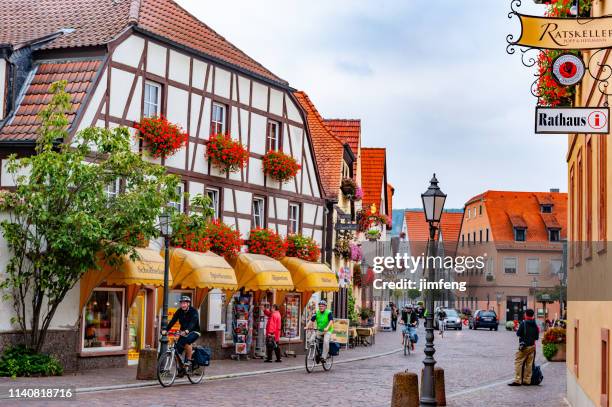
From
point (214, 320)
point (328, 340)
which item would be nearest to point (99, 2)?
point (214, 320)

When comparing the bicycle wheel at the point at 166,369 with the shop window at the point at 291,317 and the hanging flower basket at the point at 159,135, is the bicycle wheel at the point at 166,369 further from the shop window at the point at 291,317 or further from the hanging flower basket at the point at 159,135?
the shop window at the point at 291,317

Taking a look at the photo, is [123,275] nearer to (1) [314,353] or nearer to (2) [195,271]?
(2) [195,271]

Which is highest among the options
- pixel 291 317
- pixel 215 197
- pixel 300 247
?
pixel 215 197

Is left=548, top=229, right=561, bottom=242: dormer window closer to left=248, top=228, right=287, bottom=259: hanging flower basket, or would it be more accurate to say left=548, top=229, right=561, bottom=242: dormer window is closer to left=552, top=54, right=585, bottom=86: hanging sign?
left=248, top=228, right=287, bottom=259: hanging flower basket

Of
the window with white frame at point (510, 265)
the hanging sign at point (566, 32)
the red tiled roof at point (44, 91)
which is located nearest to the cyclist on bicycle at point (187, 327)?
the red tiled roof at point (44, 91)

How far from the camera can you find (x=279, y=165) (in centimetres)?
3159

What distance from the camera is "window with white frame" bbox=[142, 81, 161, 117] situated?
2609cm

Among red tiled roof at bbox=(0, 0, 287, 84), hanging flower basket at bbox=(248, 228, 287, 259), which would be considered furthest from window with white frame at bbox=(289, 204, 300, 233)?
red tiled roof at bbox=(0, 0, 287, 84)

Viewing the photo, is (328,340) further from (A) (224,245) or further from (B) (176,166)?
(B) (176,166)

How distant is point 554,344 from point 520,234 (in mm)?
57801

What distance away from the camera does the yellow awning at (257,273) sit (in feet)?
94.7

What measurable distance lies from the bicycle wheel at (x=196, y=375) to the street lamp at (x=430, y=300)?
5.65 m

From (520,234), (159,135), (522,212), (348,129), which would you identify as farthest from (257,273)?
(522,212)

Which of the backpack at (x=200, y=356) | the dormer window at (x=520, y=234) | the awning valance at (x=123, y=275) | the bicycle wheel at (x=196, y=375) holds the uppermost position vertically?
the dormer window at (x=520, y=234)
